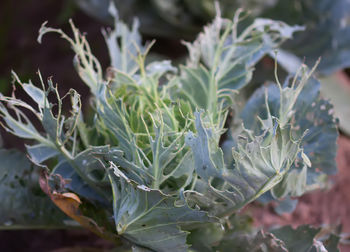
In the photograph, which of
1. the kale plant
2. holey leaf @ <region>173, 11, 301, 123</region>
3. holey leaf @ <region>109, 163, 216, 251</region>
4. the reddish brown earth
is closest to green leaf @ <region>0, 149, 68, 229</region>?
the kale plant

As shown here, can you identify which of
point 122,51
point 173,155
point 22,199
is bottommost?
point 22,199

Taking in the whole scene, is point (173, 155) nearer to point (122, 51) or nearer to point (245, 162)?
point (245, 162)

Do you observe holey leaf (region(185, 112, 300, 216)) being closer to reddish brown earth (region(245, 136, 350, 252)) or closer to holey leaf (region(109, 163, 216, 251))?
holey leaf (region(109, 163, 216, 251))

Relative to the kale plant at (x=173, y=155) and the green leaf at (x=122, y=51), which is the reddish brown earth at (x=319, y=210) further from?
the green leaf at (x=122, y=51)

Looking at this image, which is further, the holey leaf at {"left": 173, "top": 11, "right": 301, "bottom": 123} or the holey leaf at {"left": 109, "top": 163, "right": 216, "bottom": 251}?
the holey leaf at {"left": 173, "top": 11, "right": 301, "bottom": 123}

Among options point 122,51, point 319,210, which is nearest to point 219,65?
point 122,51

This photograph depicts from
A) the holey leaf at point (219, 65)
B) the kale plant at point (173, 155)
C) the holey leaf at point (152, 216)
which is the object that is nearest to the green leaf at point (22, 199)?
the kale plant at point (173, 155)
